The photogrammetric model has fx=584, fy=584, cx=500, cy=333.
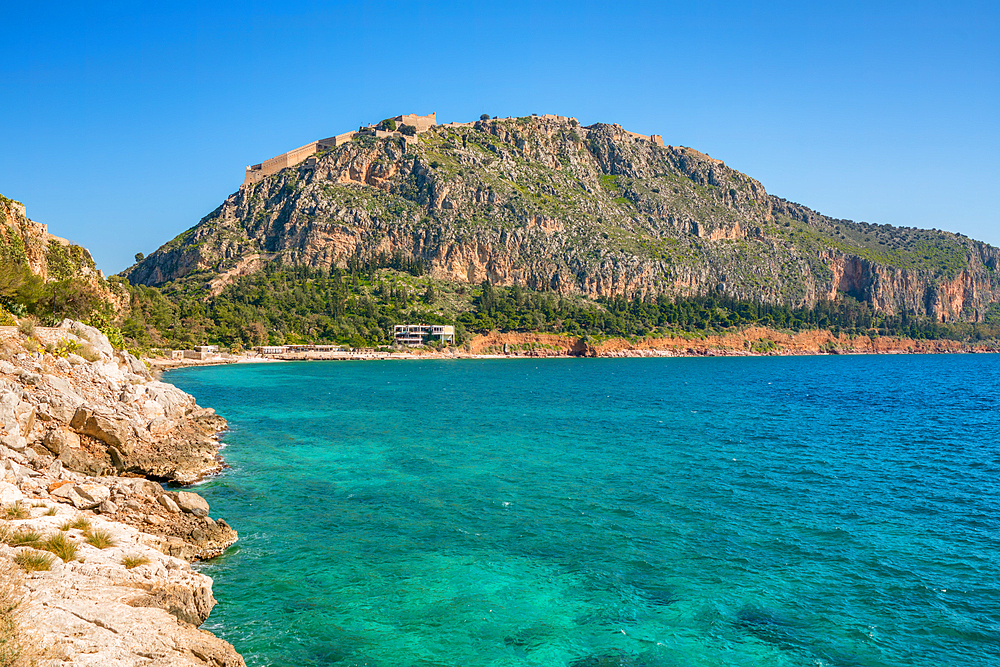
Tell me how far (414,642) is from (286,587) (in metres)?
4.08

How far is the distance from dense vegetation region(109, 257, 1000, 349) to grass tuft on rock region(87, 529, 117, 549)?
10073 centimetres

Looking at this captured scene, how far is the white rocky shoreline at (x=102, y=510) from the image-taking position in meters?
8.99

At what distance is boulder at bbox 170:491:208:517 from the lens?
1658 centimetres

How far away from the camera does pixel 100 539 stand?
1253 centimetres

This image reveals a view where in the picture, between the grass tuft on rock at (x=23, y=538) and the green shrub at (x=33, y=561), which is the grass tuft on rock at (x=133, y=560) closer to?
the green shrub at (x=33, y=561)

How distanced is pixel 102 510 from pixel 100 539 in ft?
10.3

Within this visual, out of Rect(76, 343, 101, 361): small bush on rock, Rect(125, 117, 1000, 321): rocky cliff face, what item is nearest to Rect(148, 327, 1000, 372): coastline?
Rect(125, 117, 1000, 321): rocky cliff face

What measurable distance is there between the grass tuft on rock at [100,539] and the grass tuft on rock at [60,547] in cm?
88

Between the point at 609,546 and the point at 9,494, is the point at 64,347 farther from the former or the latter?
the point at 609,546

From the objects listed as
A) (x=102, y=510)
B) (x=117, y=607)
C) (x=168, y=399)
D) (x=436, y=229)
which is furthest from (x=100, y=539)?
(x=436, y=229)

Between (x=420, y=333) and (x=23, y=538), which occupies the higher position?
(x=420, y=333)

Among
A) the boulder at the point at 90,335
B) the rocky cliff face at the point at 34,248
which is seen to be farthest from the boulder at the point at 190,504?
the rocky cliff face at the point at 34,248

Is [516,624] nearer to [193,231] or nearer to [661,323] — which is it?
[661,323]

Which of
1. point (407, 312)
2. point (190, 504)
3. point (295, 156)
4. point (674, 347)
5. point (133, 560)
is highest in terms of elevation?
point (295, 156)
